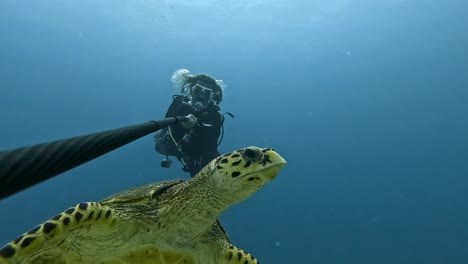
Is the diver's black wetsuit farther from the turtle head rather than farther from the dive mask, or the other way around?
the turtle head

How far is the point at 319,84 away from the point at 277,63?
6.80m

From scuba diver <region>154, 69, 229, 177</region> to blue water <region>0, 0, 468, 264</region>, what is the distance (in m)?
22.0

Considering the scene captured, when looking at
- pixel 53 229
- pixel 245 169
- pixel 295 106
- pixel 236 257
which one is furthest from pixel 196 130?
pixel 295 106

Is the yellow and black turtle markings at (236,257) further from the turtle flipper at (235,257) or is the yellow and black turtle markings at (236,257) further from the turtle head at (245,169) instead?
the turtle head at (245,169)

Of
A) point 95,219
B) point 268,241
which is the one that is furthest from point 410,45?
point 95,219

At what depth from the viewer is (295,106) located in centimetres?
4675

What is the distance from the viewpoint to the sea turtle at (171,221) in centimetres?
234

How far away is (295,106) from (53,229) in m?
45.5

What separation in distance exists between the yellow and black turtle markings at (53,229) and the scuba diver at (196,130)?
3.90 meters

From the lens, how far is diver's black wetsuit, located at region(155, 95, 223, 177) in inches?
256

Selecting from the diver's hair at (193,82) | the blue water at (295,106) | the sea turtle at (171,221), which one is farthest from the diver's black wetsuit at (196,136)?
the blue water at (295,106)

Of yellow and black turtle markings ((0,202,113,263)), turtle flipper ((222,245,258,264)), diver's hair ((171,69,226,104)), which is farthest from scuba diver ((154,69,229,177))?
yellow and black turtle markings ((0,202,113,263))

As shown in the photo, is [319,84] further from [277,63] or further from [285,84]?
[277,63]

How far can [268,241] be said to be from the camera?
47.7 metres
